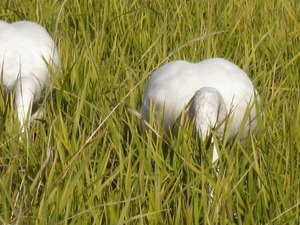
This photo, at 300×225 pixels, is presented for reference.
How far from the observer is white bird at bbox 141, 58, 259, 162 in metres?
2.22

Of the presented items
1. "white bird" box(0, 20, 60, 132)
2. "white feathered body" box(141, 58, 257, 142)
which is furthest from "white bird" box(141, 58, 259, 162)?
"white bird" box(0, 20, 60, 132)

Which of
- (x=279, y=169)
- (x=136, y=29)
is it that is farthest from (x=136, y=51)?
(x=279, y=169)

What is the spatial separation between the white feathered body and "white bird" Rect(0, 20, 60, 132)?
34 centimetres

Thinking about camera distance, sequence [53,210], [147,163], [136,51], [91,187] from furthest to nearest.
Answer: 1. [136,51]
2. [147,163]
3. [91,187]
4. [53,210]

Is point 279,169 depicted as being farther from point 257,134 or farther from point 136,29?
point 136,29

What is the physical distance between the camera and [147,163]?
6.78 feet

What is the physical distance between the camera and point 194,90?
7.77 ft

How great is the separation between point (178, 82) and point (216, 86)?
0.33 ft

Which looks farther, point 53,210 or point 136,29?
point 136,29

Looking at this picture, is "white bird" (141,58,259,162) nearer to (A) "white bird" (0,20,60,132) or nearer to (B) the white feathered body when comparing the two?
(B) the white feathered body

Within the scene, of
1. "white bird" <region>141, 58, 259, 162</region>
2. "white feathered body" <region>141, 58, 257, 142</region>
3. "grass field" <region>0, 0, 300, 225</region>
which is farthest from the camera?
"white feathered body" <region>141, 58, 257, 142</region>

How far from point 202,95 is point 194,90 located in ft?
0.56

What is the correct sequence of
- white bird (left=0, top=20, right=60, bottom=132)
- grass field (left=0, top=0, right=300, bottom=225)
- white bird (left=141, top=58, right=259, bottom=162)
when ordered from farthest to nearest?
white bird (left=0, top=20, right=60, bottom=132), white bird (left=141, top=58, right=259, bottom=162), grass field (left=0, top=0, right=300, bottom=225)

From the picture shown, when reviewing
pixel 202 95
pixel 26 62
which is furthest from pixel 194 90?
pixel 26 62
